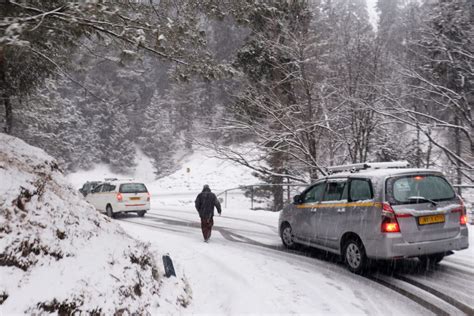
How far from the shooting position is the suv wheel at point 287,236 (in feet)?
29.9

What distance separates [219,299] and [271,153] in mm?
10333

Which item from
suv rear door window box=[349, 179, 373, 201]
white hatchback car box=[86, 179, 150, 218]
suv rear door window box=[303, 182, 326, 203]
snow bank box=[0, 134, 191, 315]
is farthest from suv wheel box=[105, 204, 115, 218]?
suv rear door window box=[349, 179, 373, 201]

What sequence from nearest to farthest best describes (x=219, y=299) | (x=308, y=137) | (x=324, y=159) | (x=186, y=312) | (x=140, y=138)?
(x=186, y=312) → (x=219, y=299) → (x=308, y=137) → (x=324, y=159) → (x=140, y=138)

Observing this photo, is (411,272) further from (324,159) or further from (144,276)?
(324,159)

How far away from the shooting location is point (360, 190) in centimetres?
686

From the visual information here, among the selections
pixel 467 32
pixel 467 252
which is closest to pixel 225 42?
pixel 467 32

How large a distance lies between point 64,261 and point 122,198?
42.3 ft

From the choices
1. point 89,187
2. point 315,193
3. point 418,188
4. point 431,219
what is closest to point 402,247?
point 431,219

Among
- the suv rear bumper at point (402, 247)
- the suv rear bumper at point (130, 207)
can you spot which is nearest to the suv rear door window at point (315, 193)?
the suv rear bumper at point (402, 247)

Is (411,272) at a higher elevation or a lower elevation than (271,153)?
lower

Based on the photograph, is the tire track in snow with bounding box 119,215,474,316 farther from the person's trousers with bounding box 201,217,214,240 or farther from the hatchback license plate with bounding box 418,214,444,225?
the person's trousers with bounding box 201,217,214,240

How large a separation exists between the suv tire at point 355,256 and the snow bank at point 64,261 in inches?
119

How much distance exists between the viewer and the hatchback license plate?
615 cm

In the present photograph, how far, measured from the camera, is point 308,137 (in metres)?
14.7
